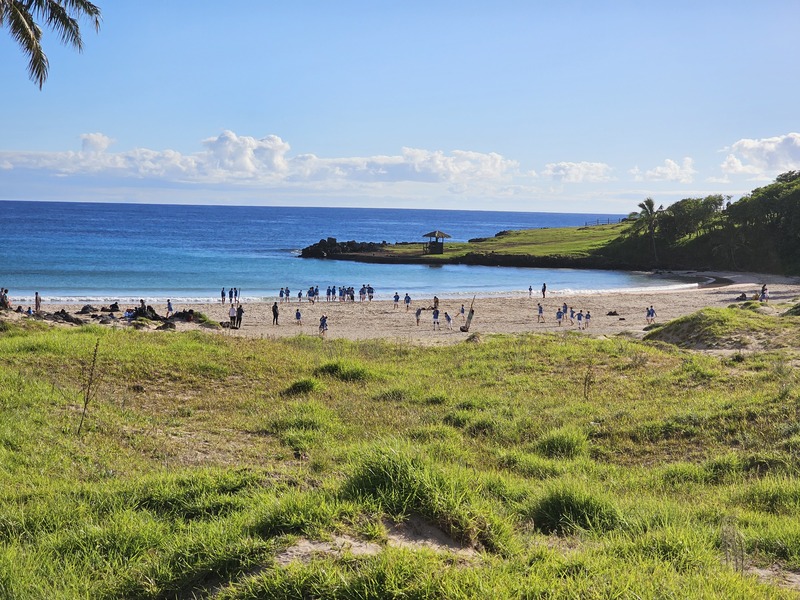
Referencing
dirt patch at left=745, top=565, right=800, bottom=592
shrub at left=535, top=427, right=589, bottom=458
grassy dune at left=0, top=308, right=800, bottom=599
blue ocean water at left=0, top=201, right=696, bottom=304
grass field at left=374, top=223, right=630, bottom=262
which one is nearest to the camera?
grassy dune at left=0, top=308, right=800, bottom=599

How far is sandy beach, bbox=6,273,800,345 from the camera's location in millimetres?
34562

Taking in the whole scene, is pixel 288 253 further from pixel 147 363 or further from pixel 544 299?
pixel 147 363

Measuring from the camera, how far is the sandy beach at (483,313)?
113 ft

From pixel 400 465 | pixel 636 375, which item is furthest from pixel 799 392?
pixel 400 465

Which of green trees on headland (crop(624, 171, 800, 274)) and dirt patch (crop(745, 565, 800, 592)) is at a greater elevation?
green trees on headland (crop(624, 171, 800, 274))

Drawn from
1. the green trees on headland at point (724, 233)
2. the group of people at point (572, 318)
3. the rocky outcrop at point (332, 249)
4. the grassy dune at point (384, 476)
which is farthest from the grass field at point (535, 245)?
the grassy dune at point (384, 476)

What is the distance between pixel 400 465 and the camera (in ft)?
18.7

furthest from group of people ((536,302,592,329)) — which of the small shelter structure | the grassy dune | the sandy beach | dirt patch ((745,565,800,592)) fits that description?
the small shelter structure

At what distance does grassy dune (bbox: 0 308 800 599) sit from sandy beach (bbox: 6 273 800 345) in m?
12.9

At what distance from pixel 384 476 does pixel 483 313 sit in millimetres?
39525

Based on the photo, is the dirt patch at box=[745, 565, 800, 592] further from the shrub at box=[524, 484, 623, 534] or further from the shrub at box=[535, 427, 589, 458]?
the shrub at box=[535, 427, 589, 458]

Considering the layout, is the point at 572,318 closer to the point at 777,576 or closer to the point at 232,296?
the point at 232,296

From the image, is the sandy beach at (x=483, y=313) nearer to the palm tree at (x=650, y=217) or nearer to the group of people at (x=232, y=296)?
the group of people at (x=232, y=296)

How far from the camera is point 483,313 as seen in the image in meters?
44.8
